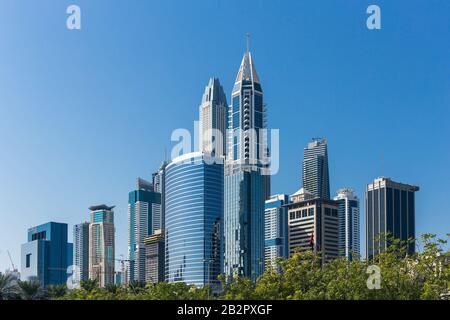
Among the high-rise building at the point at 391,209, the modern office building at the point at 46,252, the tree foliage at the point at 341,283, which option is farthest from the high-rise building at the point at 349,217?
the tree foliage at the point at 341,283

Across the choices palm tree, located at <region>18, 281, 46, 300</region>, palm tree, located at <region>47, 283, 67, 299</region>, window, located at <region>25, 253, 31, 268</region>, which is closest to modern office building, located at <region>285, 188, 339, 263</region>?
window, located at <region>25, 253, 31, 268</region>

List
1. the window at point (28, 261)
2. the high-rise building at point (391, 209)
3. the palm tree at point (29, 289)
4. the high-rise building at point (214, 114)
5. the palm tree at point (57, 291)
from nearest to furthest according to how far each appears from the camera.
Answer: the palm tree at point (57, 291)
the palm tree at point (29, 289)
the high-rise building at point (391, 209)
the window at point (28, 261)
the high-rise building at point (214, 114)

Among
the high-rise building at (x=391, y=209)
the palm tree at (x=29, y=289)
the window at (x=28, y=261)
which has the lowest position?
the window at (x=28, y=261)

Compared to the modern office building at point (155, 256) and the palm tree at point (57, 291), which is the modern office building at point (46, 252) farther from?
the palm tree at point (57, 291)

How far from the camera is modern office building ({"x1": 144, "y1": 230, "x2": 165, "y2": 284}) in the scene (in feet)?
439

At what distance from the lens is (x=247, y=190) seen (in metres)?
124

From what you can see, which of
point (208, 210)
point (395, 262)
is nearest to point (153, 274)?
point (208, 210)

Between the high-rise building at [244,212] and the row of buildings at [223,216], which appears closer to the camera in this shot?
the row of buildings at [223,216]

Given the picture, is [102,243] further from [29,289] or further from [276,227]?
[29,289]

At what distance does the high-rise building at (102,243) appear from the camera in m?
134

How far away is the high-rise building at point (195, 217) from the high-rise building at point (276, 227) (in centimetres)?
3604

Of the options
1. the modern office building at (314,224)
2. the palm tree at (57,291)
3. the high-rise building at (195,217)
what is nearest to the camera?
the palm tree at (57,291)
